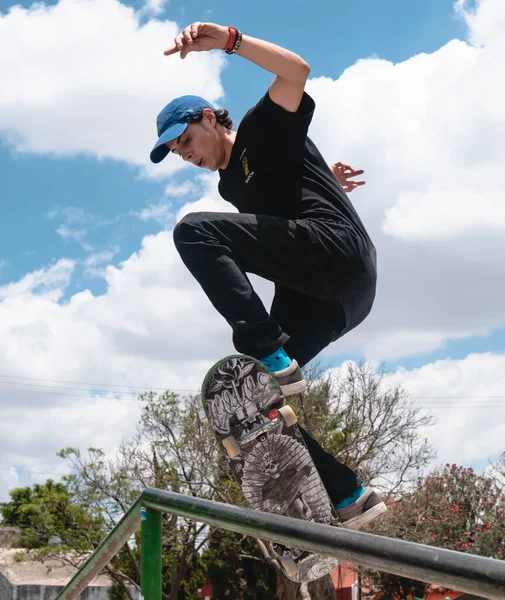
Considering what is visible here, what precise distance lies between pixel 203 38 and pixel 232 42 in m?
0.12

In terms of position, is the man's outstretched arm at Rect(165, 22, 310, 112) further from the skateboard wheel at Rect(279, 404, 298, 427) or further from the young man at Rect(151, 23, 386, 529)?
the skateboard wheel at Rect(279, 404, 298, 427)

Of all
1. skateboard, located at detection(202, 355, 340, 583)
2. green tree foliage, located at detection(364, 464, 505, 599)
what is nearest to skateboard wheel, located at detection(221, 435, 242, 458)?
skateboard, located at detection(202, 355, 340, 583)

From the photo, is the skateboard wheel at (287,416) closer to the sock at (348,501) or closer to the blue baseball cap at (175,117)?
the sock at (348,501)

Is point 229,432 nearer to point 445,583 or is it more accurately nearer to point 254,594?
point 445,583

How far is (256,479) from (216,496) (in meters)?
21.8

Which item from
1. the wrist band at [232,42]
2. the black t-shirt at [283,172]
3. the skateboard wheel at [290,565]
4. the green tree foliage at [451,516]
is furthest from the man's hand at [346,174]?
the green tree foliage at [451,516]

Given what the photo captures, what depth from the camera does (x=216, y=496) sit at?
24109 millimetres

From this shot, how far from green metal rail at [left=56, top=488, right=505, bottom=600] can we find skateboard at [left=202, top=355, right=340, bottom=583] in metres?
0.46

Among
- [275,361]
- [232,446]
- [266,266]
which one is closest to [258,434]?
[232,446]

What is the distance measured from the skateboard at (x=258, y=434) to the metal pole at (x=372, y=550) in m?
0.59

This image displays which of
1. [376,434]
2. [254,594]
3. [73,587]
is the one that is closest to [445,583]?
[73,587]

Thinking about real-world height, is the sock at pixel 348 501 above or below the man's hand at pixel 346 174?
below

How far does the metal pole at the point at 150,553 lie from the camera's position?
2.72 meters

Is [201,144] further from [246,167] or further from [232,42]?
[232,42]
